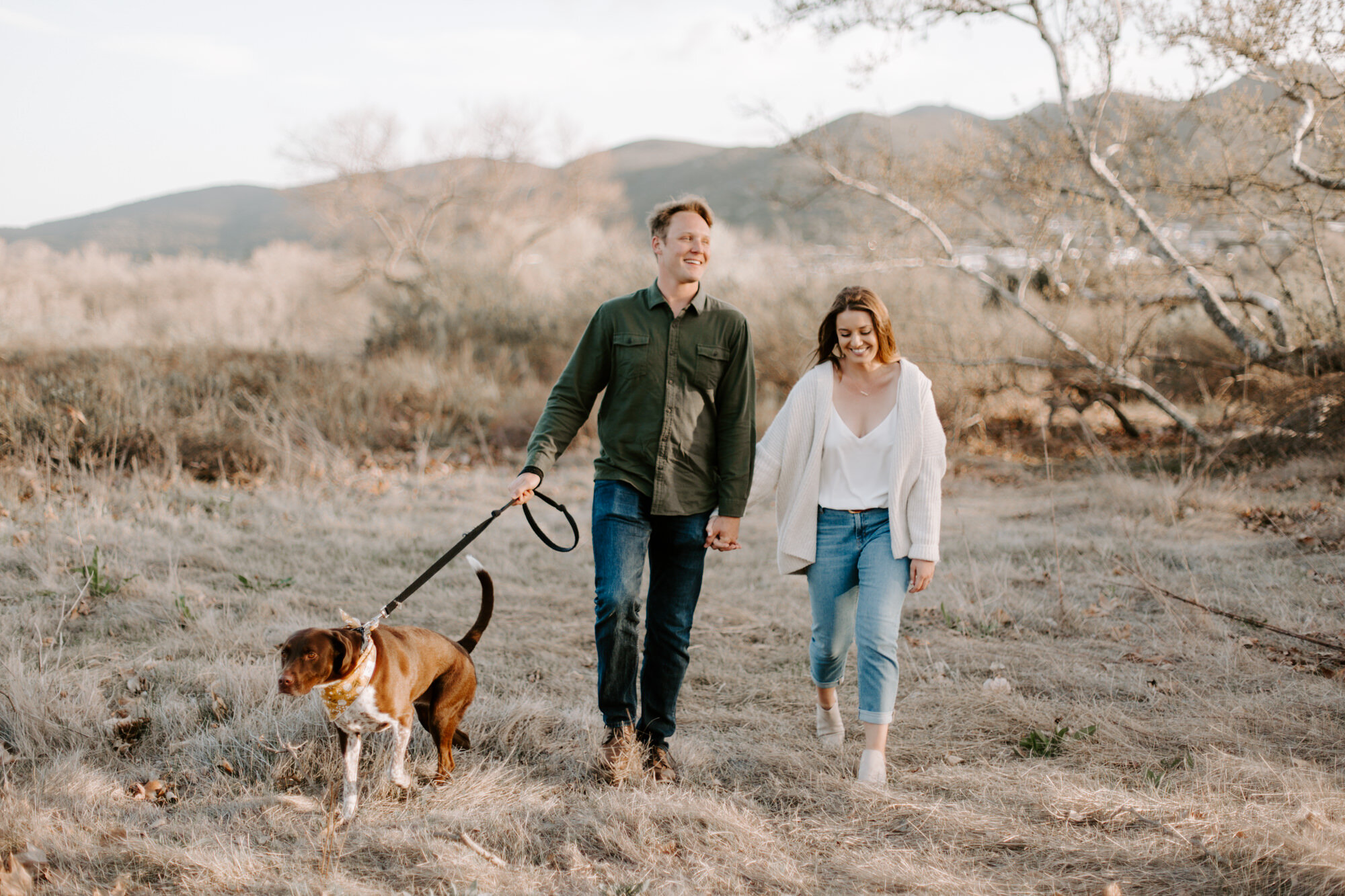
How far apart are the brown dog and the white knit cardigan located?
1.18 metres

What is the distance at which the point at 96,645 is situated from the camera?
457 cm

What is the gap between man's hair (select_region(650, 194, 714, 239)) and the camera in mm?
3125

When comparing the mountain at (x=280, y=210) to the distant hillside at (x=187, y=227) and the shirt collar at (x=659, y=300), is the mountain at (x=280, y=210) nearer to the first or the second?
the distant hillside at (x=187, y=227)

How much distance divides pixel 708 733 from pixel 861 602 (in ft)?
3.71

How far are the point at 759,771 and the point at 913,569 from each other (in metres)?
1.03

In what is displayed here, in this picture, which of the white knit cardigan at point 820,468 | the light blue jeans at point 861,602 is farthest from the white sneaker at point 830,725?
the white knit cardigan at point 820,468

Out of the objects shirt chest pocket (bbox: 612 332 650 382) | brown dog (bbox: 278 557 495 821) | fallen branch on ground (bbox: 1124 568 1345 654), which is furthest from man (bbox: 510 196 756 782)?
fallen branch on ground (bbox: 1124 568 1345 654)

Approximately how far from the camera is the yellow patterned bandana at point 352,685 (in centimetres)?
262

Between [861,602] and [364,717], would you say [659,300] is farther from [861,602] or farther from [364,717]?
[364,717]

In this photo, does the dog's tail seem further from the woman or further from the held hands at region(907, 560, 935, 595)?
the held hands at region(907, 560, 935, 595)

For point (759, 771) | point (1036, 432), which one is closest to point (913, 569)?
point (759, 771)

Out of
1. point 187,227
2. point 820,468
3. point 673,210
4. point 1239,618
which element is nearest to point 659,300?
point 673,210

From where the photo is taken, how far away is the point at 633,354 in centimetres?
317

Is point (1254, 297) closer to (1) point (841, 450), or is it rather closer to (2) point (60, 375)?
(1) point (841, 450)
